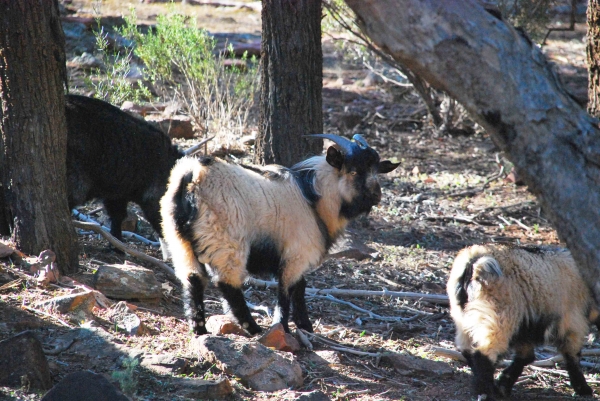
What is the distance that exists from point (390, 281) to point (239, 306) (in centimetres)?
268

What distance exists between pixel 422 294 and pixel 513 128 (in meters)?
4.68

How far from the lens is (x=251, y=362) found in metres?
5.09

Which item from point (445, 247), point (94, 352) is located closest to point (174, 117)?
point (445, 247)

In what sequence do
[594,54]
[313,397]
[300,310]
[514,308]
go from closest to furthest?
[313,397] < [514,308] < [300,310] < [594,54]

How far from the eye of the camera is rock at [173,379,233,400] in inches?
183

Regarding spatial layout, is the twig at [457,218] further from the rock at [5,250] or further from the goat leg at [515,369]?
the rock at [5,250]

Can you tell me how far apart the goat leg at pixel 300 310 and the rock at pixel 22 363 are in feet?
8.55

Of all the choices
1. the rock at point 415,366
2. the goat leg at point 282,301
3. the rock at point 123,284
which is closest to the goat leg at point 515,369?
the rock at point 415,366

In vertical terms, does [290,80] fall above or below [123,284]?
above

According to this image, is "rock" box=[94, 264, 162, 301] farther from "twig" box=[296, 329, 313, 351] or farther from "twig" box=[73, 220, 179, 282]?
"twig" box=[296, 329, 313, 351]

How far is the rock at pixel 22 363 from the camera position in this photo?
4215mm

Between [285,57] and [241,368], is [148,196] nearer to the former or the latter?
[285,57]

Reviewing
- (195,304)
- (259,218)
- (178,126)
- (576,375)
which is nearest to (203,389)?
(195,304)

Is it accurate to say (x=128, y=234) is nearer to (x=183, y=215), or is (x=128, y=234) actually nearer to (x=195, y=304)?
(x=195, y=304)
